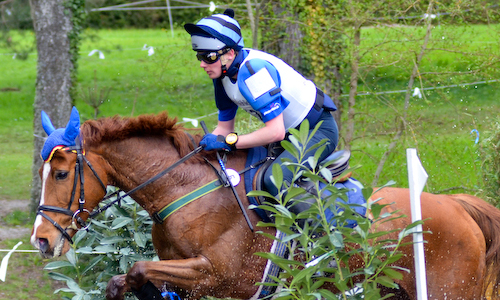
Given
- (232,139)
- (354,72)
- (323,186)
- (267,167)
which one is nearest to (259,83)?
(232,139)

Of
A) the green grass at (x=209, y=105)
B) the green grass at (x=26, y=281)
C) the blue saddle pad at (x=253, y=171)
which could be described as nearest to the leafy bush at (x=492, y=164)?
the green grass at (x=209, y=105)

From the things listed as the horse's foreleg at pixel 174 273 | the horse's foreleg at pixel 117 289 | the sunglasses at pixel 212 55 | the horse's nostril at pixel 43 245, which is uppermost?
the sunglasses at pixel 212 55

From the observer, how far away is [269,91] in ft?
11.1

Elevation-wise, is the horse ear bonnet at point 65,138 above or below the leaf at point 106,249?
above

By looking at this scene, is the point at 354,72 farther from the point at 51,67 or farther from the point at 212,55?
the point at 51,67

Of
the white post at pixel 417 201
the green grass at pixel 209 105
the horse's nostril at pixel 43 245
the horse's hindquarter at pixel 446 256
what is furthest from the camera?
the green grass at pixel 209 105

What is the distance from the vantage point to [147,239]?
4.26m

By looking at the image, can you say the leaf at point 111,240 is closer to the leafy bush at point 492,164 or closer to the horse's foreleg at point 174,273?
the horse's foreleg at point 174,273

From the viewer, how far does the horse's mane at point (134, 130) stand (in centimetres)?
348

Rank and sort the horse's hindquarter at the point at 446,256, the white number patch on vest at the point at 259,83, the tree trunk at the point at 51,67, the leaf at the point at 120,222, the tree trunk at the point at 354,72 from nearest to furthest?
1. the white number patch on vest at the point at 259,83
2. the horse's hindquarter at the point at 446,256
3. the leaf at the point at 120,222
4. the tree trunk at the point at 354,72
5. the tree trunk at the point at 51,67

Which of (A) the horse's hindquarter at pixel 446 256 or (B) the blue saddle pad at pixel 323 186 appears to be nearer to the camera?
(B) the blue saddle pad at pixel 323 186

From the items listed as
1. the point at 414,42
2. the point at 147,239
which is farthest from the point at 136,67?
the point at 147,239

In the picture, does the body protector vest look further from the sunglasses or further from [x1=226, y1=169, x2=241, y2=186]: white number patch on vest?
[x1=226, y1=169, x2=241, y2=186]: white number patch on vest

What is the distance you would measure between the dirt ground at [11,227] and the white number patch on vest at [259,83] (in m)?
5.41
